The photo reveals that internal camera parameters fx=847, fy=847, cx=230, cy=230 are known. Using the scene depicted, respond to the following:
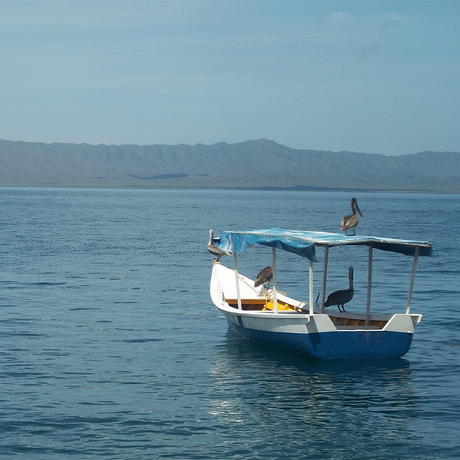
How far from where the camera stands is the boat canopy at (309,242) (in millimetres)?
18594

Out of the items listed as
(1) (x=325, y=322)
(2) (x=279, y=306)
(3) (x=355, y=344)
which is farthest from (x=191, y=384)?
(2) (x=279, y=306)

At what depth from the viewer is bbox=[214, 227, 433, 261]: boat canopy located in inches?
732

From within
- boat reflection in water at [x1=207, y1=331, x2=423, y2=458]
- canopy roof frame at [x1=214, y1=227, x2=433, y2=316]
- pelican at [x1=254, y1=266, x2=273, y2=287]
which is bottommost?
boat reflection in water at [x1=207, y1=331, x2=423, y2=458]

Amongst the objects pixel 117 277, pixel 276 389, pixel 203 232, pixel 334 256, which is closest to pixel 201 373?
pixel 276 389

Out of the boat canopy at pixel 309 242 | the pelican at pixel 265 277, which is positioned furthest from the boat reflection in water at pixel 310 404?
the boat canopy at pixel 309 242

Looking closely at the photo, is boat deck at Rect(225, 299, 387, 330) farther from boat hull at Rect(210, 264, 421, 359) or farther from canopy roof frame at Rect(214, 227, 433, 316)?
canopy roof frame at Rect(214, 227, 433, 316)

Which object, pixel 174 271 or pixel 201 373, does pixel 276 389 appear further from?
pixel 174 271

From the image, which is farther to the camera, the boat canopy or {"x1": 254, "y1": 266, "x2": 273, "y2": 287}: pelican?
{"x1": 254, "y1": 266, "x2": 273, "y2": 287}: pelican

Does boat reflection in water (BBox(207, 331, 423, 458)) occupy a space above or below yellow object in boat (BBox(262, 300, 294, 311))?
below

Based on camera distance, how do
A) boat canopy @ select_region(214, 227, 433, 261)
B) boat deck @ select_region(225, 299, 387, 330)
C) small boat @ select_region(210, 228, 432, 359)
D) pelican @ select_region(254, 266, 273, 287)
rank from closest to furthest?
boat canopy @ select_region(214, 227, 433, 261) → small boat @ select_region(210, 228, 432, 359) → boat deck @ select_region(225, 299, 387, 330) → pelican @ select_region(254, 266, 273, 287)

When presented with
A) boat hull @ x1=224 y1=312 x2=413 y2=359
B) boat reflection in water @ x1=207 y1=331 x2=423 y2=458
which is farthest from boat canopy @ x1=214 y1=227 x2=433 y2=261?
boat reflection in water @ x1=207 y1=331 x2=423 y2=458

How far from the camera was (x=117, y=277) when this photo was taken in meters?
35.0

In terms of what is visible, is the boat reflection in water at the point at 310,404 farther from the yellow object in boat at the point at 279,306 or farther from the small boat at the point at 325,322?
the yellow object in boat at the point at 279,306

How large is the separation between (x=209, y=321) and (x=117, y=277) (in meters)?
10.6
